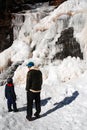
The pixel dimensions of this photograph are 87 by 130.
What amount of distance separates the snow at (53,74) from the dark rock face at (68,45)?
227mm

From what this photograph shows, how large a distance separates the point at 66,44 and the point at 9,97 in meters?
5.61

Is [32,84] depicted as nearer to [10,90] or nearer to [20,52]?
[10,90]

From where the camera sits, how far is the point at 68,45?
565 inches

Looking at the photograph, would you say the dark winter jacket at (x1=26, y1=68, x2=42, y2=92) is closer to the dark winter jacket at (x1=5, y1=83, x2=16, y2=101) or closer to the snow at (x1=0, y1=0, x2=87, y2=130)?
the snow at (x1=0, y1=0, x2=87, y2=130)

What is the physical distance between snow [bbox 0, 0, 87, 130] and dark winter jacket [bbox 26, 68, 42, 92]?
0.95m

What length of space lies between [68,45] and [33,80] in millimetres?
6197

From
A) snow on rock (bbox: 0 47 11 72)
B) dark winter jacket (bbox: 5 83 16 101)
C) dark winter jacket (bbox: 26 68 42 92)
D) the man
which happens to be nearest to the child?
dark winter jacket (bbox: 5 83 16 101)

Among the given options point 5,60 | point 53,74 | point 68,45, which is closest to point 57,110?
point 53,74

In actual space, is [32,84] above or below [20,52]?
above

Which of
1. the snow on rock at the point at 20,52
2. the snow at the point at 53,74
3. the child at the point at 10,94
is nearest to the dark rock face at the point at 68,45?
the snow at the point at 53,74

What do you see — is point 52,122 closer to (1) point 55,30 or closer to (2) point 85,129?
(2) point 85,129

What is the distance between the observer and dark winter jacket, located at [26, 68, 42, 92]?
8.42 meters

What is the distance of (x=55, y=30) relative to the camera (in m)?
15.4

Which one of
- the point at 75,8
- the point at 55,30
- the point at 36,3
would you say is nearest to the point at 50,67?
the point at 55,30
